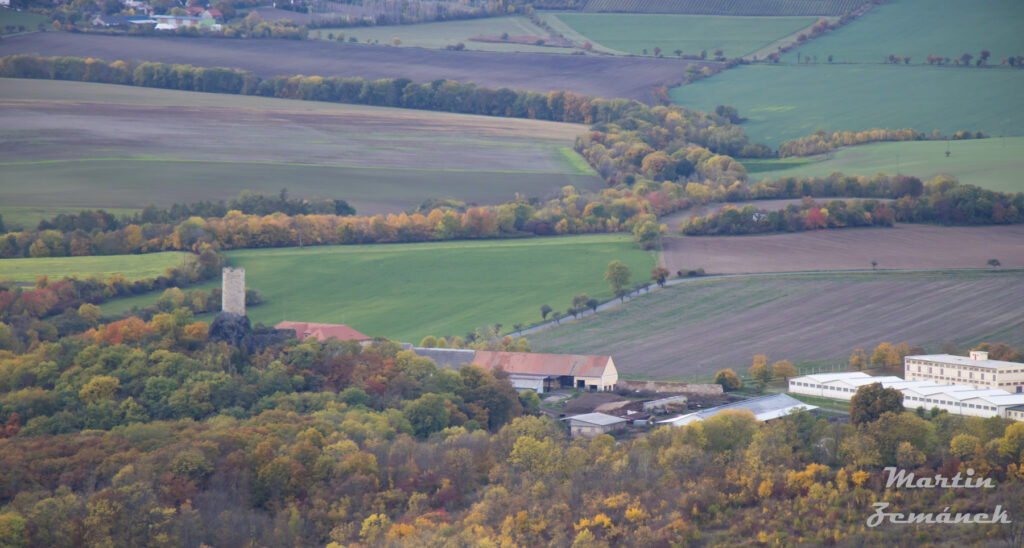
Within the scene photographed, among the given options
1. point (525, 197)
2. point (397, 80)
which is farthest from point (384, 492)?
Result: point (397, 80)

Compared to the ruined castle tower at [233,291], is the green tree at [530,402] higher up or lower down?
lower down

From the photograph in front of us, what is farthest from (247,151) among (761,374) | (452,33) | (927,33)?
(927,33)

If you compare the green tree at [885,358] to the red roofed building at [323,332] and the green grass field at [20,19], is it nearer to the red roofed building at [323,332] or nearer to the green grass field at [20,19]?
the red roofed building at [323,332]

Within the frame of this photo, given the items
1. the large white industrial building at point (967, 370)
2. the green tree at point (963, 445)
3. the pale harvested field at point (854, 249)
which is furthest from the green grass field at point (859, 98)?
the green tree at point (963, 445)

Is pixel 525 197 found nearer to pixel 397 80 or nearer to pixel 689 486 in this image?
pixel 397 80

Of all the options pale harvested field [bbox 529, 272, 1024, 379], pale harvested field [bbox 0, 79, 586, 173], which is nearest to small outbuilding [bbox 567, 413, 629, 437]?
pale harvested field [bbox 529, 272, 1024, 379]

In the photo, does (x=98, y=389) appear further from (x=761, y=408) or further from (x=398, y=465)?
(x=761, y=408)

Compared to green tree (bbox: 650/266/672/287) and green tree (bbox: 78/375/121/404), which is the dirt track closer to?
green tree (bbox: 650/266/672/287)
